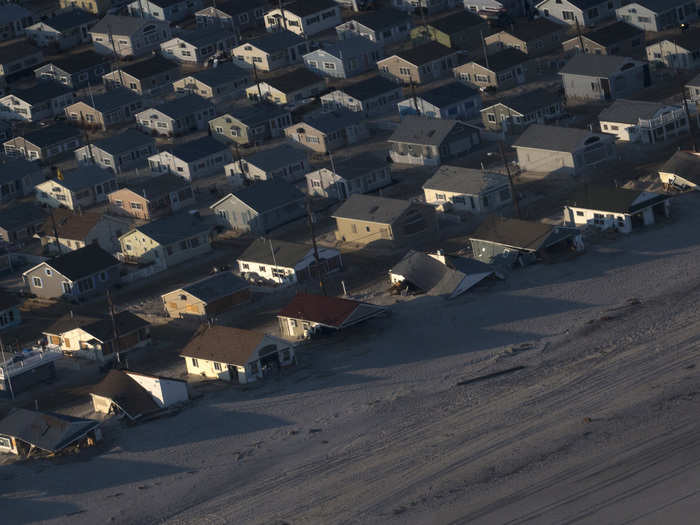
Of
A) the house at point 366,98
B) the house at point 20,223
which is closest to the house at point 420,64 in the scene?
the house at point 366,98

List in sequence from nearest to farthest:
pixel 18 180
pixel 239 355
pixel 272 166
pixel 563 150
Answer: pixel 239 355
pixel 563 150
pixel 272 166
pixel 18 180

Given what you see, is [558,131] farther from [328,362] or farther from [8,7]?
[8,7]

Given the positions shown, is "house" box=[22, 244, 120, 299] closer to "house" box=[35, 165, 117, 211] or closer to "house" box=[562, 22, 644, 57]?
"house" box=[35, 165, 117, 211]

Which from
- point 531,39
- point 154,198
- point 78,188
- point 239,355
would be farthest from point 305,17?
point 239,355

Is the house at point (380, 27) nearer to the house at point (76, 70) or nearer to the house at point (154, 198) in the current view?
the house at point (76, 70)

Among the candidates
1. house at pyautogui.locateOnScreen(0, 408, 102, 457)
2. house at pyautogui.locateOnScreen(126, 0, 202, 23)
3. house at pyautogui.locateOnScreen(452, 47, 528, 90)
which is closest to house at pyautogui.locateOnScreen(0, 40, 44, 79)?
house at pyautogui.locateOnScreen(126, 0, 202, 23)

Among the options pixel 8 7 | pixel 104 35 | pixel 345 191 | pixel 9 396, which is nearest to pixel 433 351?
pixel 9 396

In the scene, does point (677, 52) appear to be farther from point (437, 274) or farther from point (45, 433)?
point (45, 433)
